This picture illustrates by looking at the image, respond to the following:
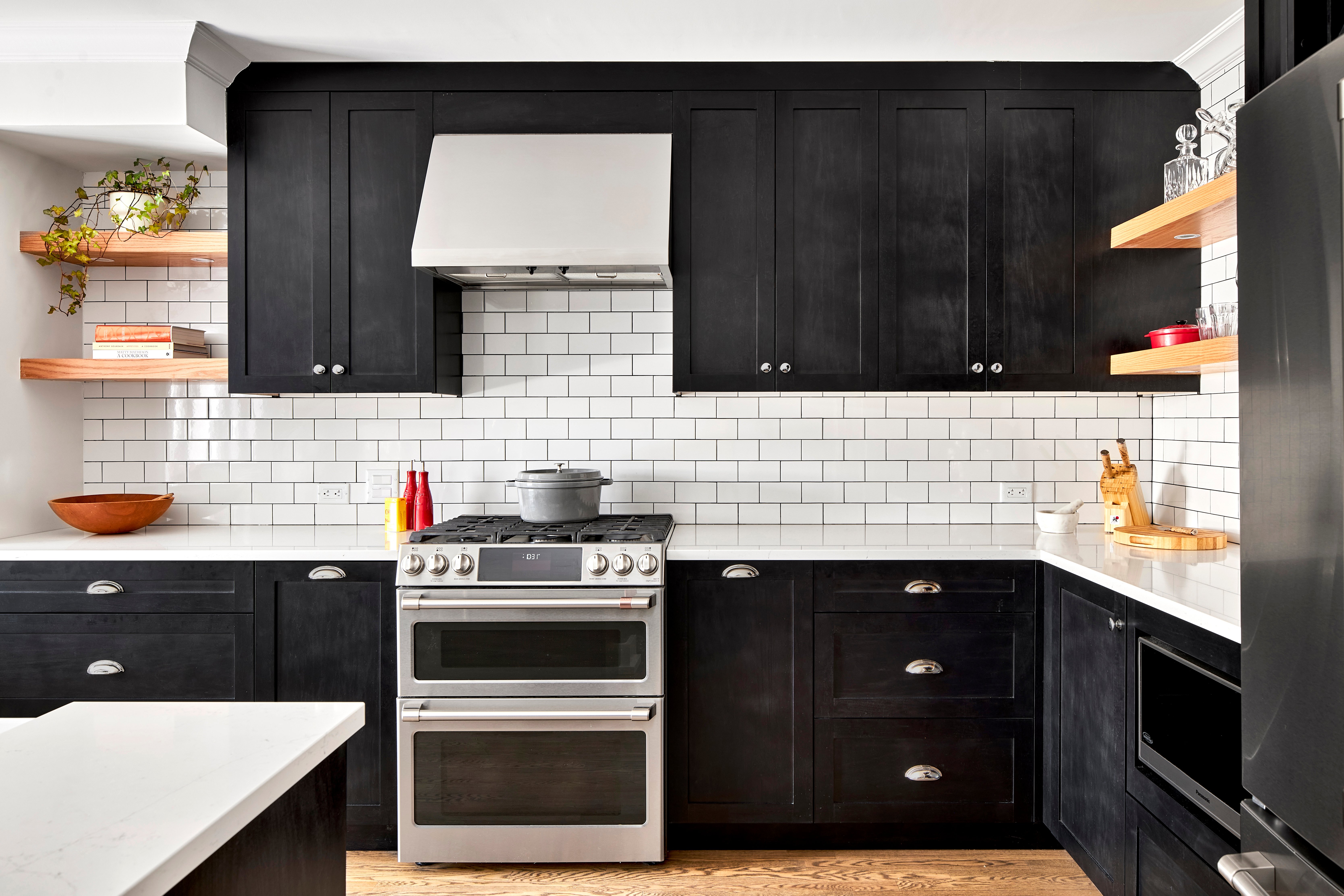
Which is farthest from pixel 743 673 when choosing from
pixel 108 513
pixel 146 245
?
pixel 146 245

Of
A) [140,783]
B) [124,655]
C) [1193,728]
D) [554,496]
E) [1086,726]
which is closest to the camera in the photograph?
[140,783]

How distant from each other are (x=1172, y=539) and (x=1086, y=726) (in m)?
0.67

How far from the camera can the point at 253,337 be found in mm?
2854

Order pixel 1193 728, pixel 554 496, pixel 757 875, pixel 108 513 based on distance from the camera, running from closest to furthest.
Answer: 1. pixel 1193 728
2. pixel 757 875
3. pixel 554 496
4. pixel 108 513

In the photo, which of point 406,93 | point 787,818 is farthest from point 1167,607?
point 406,93

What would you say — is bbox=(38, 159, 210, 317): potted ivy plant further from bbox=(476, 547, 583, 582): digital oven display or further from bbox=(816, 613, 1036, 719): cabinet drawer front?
bbox=(816, 613, 1036, 719): cabinet drawer front

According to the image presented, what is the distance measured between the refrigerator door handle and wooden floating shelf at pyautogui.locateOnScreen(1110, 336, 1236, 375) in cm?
155

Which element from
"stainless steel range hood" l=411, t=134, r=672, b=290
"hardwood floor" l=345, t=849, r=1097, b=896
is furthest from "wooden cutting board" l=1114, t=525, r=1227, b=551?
"stainless steel range hood" l=411, t=134, r=672, b=290

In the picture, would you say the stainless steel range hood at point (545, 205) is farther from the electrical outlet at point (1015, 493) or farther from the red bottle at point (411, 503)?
the electrical outlet at point (1015, 493)

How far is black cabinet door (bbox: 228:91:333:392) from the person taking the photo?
9.27 feet

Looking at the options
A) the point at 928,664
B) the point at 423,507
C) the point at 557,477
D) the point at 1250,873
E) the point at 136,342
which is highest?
the point at 136,342

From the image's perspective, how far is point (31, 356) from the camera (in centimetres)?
296

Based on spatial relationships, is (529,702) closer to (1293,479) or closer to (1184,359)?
(1293,479)

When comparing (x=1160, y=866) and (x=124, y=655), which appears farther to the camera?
(x=124, y=655)
